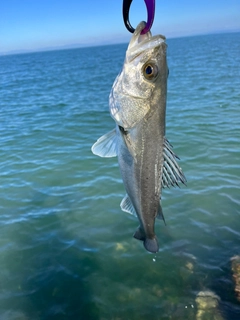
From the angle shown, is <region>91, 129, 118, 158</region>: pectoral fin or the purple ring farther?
<region>91, 129, 118, 158</region>: pectoral fin

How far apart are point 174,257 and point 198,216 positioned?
168cm

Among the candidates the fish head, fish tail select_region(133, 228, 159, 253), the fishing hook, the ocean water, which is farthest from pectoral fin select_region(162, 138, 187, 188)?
the ocean water

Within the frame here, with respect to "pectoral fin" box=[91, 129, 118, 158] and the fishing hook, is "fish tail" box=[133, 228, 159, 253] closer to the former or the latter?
"pectoral fin" box=[91, 129, 118, 158]

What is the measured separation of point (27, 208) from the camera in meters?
9.11

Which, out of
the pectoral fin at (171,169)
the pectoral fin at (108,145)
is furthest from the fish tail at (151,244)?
the pectoral fin at (108,145)

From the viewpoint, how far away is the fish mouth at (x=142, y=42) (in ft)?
9.20

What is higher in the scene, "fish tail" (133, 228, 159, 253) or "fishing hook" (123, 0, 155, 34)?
"fishing hook" (123, 0, 155, 34)

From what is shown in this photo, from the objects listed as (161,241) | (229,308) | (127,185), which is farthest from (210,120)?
(127,185)

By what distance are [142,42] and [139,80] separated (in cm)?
31

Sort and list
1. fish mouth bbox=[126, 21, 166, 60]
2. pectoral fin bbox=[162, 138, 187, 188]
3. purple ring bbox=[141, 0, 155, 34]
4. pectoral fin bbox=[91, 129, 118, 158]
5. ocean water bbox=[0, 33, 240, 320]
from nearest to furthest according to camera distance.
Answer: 1. purple ring bbox=[141, 0, 155, 34]
2. fish mouth bbox=[126, 21, 166, 60]
3. pectoral fin bbox=[162, 138, 187, 188]
4. pectoral fin bbox=[91, 129, 118, 158]
5. ocean water bbox=[0, 33, 240, 320]

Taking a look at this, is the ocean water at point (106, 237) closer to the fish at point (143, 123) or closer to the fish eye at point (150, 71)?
the fish at point (143, 123)

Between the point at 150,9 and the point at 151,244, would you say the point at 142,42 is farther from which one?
the point at 151,244

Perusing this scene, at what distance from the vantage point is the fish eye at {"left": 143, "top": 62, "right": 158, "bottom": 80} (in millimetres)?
2865

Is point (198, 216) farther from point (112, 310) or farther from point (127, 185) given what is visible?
point (127, 185)
